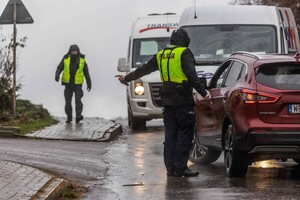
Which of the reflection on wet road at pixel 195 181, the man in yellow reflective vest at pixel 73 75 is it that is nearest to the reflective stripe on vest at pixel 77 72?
the man in yellow reflective vest at pixel 73 75

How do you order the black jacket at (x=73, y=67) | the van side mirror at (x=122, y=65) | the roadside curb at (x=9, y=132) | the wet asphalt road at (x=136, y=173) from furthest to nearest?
the van side mirror at (x=122, y=65), the black jacket at (x=73, y=67), the roadside curb at (x=9, y=132), the wet asphalt road at (x=136, y=173)

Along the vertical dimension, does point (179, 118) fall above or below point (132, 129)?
above

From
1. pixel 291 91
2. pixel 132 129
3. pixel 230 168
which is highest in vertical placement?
pixel 291 91

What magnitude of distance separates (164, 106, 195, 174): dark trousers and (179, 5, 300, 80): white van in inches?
215

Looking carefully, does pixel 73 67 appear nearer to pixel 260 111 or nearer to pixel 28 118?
pixel 28 118

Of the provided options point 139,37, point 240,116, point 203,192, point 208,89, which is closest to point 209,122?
point 208,89

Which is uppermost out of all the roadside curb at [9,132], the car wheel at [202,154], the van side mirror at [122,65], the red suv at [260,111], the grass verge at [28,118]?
the red suv at [260,111]

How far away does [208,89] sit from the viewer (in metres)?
14.1

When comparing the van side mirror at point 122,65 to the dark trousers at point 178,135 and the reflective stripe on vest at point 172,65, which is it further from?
the reflective stripe on vest at point 172,65

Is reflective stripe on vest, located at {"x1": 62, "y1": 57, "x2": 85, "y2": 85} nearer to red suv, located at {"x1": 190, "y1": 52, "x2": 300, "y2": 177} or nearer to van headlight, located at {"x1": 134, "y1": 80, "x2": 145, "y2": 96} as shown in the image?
van headlight, located at {"x1": 134, "y1": 80, "x2": 145, "y2": 96}

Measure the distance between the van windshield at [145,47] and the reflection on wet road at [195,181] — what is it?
8.18m

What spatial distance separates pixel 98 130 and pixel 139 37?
15.6 ft

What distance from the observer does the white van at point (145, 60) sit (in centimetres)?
2302

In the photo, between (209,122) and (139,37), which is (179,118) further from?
(139,37)
